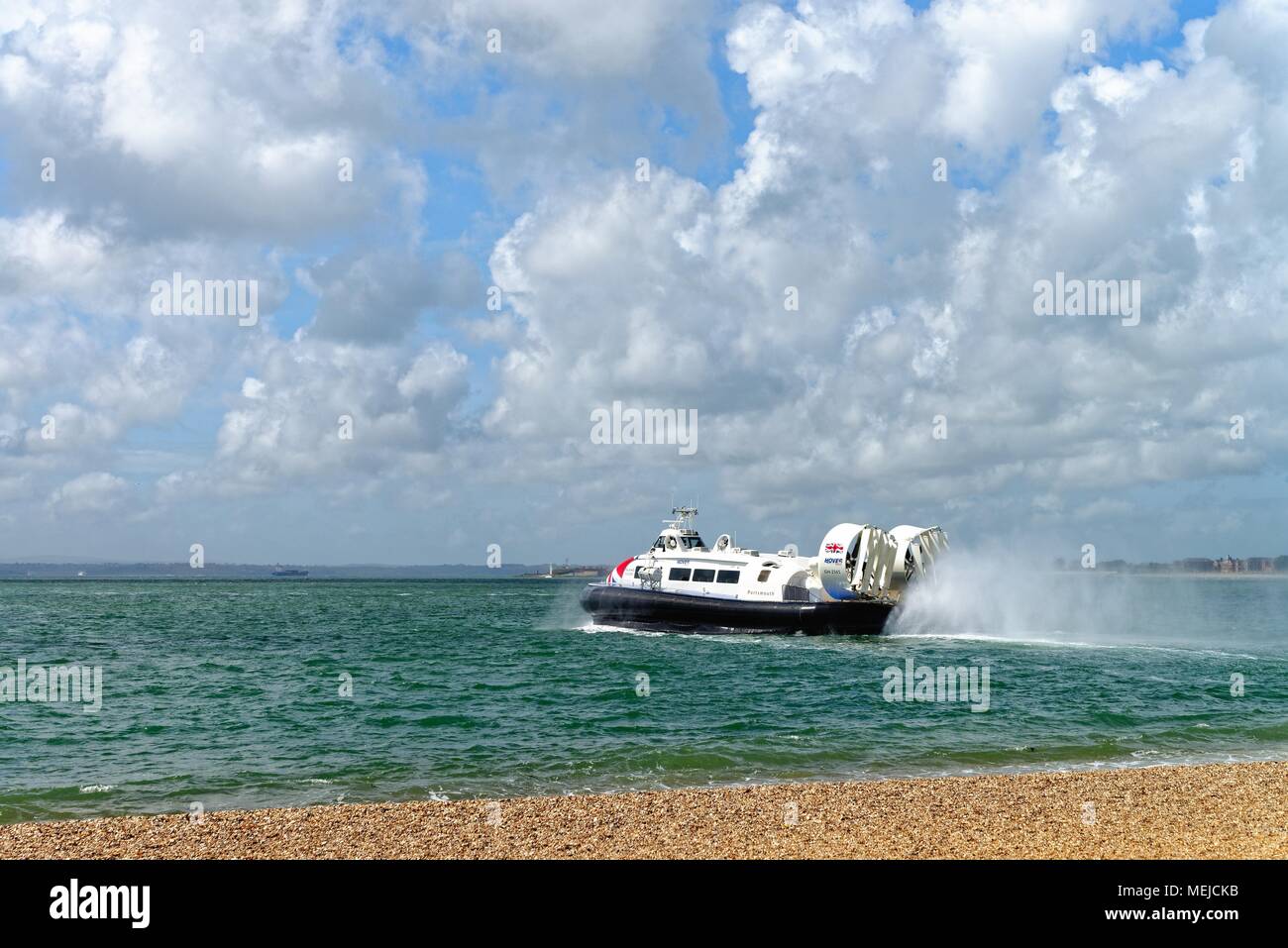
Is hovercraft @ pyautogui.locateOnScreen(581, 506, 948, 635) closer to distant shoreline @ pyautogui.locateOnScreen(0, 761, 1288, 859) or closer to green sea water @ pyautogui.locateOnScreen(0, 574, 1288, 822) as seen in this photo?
green sea water @ pyautogui.locateOnScreen(0, 574, 1288, 822)

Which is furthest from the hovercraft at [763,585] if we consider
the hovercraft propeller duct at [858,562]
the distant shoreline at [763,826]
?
the distant shoreline at [763,826]

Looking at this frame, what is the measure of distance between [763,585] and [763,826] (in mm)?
29983

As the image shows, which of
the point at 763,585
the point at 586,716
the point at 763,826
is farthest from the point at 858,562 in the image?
the point at 763,826

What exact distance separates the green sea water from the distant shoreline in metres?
1.59

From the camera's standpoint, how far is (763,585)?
130 feet

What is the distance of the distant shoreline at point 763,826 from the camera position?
8.93 metres

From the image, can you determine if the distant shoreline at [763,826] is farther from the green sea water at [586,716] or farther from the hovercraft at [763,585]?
the hovercraft at [763,585]

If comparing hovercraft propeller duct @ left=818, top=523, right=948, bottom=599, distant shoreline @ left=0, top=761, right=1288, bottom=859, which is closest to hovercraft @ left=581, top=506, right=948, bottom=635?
hovercraft propeller duct @ left=818, top=523, right=948, bottom=599

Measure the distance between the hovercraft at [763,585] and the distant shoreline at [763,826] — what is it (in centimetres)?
2642

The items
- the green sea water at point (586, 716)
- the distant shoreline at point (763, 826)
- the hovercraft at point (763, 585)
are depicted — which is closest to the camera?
the distant shoreline at point (763, 826)

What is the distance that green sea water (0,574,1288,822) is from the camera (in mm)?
13594

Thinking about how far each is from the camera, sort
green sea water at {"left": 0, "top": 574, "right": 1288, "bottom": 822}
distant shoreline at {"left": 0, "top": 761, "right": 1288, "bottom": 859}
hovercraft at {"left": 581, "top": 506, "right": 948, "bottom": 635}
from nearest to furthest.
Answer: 1. distant shoreline at {"left": 0, "top": 761, "right": 1288, "bottom": 859}
2. green sea water at {"left": 0, "top": 574, "right": 1288, "bottom": 822}
3. hovercraft at {"left": 581, "top": 506, "right": 948, "bottom": 635}
